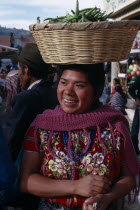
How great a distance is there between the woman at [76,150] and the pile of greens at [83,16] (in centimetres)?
27

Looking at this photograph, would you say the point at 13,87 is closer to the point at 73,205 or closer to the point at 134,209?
the point at 134,209

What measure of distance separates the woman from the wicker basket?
138mm

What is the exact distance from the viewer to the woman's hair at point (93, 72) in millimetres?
2006

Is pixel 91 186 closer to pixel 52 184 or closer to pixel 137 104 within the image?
pixel 52 184

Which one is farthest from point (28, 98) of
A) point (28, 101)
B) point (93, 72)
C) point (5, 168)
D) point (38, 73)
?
point (5, 168)

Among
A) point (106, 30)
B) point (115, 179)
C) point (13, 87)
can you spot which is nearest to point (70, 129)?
point (115, 179)

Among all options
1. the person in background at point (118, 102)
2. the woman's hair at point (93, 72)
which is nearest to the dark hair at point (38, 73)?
the woman's hair at point (93, 72)

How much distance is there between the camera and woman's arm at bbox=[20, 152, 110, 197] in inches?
73.6

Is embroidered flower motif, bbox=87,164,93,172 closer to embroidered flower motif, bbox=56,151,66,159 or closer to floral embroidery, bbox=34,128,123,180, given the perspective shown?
floral embroidery, bbox=34,128,123,180

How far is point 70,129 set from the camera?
1997 millimetres

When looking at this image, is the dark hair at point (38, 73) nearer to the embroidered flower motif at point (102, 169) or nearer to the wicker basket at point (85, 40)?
the wicker basket at point (85, 40)

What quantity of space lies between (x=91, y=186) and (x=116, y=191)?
20 cm

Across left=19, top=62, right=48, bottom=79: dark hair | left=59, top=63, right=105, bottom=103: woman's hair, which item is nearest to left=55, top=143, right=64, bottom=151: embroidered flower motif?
left=59, top=63, right=105, bottom=103: woman's hair

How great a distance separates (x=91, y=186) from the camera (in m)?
1.86
